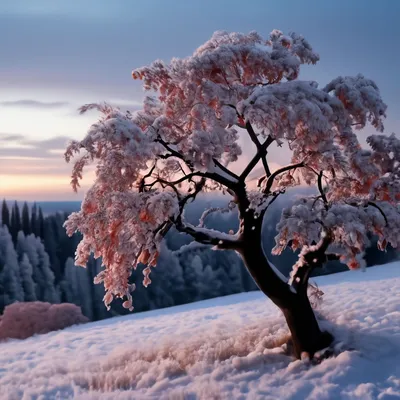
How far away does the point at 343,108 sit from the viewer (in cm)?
654

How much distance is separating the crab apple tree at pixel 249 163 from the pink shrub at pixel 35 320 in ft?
25.0

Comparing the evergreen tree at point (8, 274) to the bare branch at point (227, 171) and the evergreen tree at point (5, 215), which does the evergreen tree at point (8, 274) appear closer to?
the evergreen tree at point (5, 215)

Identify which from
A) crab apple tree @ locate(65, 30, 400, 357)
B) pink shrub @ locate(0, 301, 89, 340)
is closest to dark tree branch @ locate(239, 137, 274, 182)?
crab apple tree @ locate(65, 30, 400, 357)

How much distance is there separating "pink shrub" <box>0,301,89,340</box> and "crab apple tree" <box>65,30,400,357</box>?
7.63 metres

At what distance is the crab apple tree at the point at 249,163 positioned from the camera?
612 centimetres

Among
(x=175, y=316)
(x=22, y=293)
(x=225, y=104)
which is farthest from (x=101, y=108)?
(x=22, y=293)

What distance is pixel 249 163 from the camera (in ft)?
25.6

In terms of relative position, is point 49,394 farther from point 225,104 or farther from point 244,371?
point 225,104

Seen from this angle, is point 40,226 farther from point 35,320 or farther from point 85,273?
point 35,320

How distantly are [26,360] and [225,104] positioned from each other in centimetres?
724

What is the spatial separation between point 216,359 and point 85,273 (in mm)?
19984

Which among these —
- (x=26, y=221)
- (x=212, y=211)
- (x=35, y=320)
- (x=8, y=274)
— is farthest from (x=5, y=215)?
(x=212, y=211)

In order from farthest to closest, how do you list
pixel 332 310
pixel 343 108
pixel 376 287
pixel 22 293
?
pixel 22 293
pixel 376 287
pixel 332 310
pixel 343 108

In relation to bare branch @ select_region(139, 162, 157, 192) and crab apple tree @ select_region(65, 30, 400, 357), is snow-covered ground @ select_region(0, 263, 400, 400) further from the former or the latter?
bare branch @ select_region(139, 162, 157, 192)
